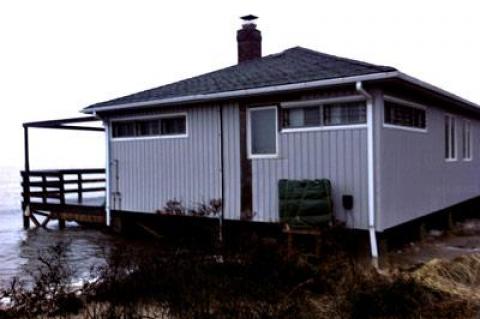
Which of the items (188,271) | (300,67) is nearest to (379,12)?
(300,67)

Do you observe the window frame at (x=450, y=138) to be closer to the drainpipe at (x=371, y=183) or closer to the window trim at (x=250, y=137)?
the drainpipe at (x=371, y=183)

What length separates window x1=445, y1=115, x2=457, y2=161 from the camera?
11211mm

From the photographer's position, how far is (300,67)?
899 centimetres

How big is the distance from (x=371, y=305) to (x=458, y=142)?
908 cm

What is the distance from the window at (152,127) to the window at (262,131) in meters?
1.71

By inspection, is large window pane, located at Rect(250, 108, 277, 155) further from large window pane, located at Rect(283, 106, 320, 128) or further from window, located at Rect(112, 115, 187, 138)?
window, located at Rect(112, 115, 187, 138)

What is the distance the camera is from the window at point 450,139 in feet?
36.8

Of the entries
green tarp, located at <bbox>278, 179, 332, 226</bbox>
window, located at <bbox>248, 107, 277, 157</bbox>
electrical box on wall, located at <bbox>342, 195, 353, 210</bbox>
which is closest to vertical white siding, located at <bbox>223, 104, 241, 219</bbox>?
window, located at <bbox>248, 107, 277, 157</bbox>

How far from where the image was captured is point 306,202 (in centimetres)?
770

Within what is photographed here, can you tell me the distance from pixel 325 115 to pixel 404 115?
167 cm

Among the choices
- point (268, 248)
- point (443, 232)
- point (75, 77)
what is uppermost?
point (75, 77)

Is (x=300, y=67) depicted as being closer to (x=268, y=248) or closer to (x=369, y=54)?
(x=268, y=248)

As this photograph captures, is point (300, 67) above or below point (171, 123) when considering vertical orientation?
above

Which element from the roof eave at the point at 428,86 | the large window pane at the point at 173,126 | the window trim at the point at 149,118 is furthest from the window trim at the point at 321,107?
A: the large window pane at the point at 173,126
